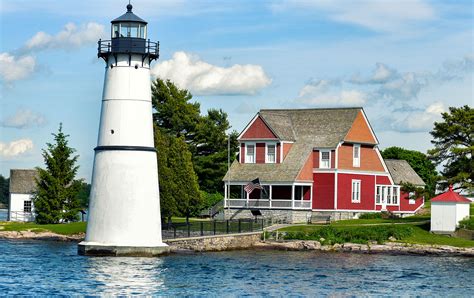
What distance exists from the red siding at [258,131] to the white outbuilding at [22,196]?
1889 centimetres

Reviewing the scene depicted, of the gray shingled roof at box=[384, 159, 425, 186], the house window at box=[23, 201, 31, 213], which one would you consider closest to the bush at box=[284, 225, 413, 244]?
the gray shingled roof at box=[384, 159, 425, 186]

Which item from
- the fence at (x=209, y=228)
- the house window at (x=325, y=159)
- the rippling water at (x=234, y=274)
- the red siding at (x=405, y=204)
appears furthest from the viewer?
the red siding at (x=405, y=204)

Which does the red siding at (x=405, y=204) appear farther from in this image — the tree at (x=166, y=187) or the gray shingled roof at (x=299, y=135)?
the tree at (x=166, y=187)

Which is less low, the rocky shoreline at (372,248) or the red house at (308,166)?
the red house at (308,166)

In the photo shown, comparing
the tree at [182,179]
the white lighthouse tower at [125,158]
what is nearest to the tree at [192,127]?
the tree at [182,179]

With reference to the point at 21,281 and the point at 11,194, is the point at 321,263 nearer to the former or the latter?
the point at 21,281

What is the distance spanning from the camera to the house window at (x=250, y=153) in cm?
7344

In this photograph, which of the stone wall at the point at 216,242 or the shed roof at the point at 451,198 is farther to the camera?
the shed roof at the point at 451,198

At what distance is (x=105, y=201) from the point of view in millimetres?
49281

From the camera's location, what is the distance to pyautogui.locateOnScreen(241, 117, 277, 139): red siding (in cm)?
7244

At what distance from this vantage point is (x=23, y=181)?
79.8 metres

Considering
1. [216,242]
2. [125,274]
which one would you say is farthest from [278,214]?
[125,274]

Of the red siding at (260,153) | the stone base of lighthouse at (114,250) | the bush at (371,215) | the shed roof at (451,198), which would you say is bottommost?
the stone base of lighthouse at (114,250)

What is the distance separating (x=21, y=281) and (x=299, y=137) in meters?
36.6
